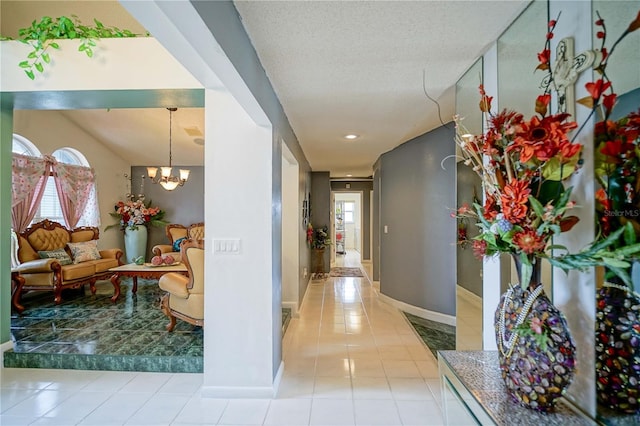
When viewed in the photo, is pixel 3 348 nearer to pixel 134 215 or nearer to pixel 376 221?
pixel 134 215

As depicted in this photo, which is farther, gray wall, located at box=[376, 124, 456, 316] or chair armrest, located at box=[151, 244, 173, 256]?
chair armrest, located at box=[151, 244, 173, 256]

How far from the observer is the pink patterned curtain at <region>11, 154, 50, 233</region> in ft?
14.3

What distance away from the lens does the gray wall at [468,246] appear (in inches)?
75.2

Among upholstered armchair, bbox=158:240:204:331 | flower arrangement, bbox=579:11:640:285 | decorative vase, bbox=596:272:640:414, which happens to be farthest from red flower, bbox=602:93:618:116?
upholstered armchair, bbox=158:240:204:331

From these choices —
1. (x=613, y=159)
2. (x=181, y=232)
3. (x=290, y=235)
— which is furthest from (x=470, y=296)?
(x=181, y=232)

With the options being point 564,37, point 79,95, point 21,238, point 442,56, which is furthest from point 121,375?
point 564,37

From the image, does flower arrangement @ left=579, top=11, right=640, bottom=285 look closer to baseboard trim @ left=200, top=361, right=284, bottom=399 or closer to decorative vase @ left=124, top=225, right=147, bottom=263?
baseboard trim @ left=200, top=361, right=284, bottom=399

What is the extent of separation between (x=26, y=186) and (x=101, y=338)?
3.20 meters

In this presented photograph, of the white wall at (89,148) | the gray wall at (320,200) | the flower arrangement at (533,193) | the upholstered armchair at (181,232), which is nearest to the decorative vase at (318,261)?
the gray wall at (320,200)

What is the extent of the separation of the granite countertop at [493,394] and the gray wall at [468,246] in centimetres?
67

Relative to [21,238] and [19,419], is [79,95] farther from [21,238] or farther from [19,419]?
[21,238]

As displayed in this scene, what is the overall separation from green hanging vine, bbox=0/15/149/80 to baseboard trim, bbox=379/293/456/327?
14.3 feet

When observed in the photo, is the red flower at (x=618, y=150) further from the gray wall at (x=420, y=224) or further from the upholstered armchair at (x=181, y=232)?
the upholstered armchair at (x=181, y=232)

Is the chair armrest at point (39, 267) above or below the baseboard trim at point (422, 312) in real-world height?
above
